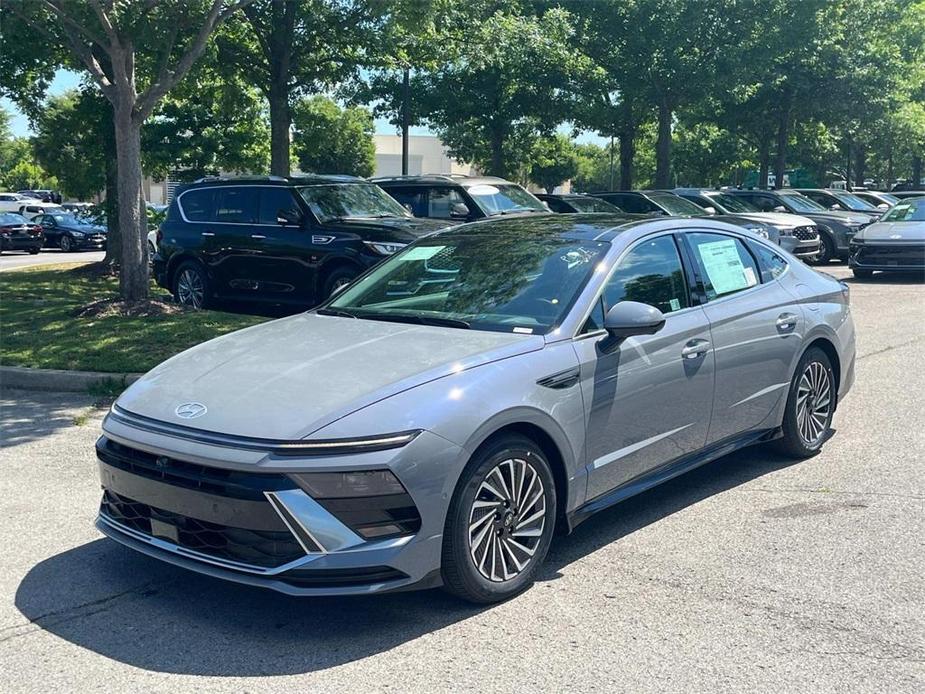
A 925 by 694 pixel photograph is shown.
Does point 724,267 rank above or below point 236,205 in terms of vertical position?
below

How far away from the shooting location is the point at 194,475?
12.9ft

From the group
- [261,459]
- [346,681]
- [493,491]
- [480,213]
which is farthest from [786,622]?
[480,213]

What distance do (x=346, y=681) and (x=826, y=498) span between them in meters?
3.31

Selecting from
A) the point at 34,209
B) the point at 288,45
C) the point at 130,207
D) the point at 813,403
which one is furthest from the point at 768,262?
the point at 34,209

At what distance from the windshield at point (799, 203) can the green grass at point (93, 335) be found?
14965mm

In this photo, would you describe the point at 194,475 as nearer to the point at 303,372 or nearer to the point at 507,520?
the point at 303,372

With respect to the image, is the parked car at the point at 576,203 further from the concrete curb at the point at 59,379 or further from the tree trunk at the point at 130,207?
the concrete curb at the point at 59,379

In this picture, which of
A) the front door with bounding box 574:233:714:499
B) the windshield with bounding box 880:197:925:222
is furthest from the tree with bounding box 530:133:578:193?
the front door with bounding box 574:233:714:499

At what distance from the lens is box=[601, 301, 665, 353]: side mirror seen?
4.73m

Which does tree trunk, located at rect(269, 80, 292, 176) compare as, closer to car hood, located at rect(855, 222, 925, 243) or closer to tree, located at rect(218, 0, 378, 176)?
tree, located at rect(218, 0, 378, 176)

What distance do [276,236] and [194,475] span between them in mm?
8624

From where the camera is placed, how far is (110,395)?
848 centimetres

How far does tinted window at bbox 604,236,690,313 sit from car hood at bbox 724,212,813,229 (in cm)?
1454

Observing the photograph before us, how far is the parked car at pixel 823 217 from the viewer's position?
21.4 meters
